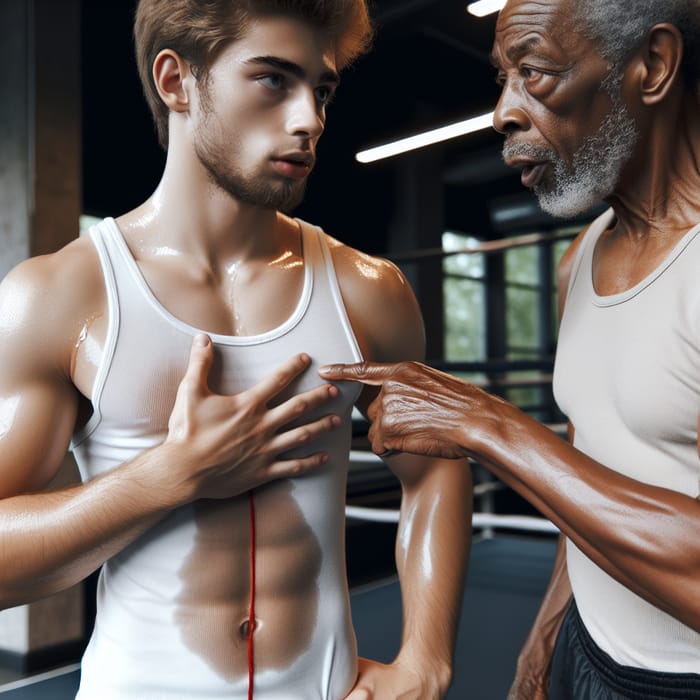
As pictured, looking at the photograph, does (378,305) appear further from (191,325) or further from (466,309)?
(466,309)

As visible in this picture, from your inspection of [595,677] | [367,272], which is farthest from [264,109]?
[595,677]

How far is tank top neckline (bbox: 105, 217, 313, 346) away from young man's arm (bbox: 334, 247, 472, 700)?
0.08m

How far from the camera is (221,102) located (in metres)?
0.95

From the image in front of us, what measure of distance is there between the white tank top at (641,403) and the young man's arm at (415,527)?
0.71ft

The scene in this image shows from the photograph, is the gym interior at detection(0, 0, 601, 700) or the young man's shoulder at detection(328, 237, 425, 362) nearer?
the young man's shoulder at detection(328, 237, 425, 362)

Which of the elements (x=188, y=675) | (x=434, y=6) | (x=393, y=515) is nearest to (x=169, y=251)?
(x=188, y=675)

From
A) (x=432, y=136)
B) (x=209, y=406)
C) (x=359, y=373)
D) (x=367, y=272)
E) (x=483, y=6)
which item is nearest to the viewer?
(x=209, y=406)

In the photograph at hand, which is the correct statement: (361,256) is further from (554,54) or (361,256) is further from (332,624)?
(332,624)

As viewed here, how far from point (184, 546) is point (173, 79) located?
2.11ft

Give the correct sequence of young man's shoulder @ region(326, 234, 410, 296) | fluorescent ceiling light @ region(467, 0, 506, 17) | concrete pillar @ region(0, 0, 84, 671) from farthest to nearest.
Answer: fluorescent ceiling light @ region(467, 0, 506, 17)
concrete pillar @ region(0, 0, 84, 671)
young man's shoulder @ region(326, 234, 410, 296)

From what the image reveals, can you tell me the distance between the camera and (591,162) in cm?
102

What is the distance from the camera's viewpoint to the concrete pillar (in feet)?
9.87

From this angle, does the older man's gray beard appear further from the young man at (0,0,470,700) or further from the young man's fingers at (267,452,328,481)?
the young man's fingers at (267,452,328,481)

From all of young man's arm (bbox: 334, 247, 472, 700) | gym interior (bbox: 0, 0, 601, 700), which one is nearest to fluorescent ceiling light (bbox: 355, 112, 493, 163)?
gym interior (bbox: 0, 0, 601, 700)
